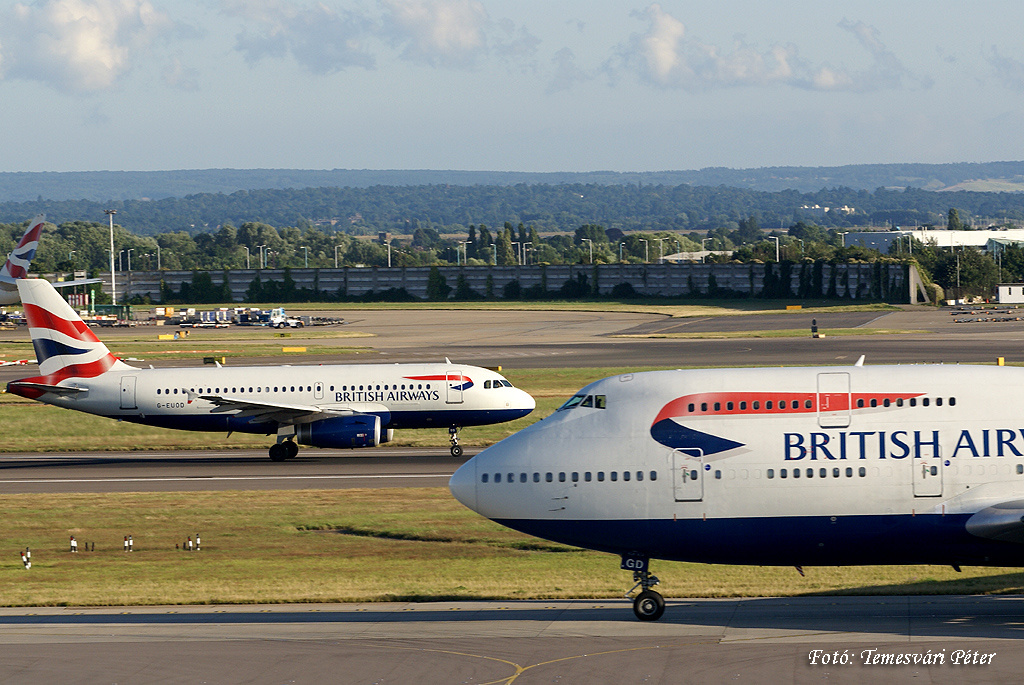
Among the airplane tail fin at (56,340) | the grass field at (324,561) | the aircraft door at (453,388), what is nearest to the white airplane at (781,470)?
the grass field at (324,561)

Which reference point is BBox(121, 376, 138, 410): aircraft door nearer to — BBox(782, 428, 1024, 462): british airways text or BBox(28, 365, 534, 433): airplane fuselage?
BBox(28, 365, 534, 433): airplane fuselage

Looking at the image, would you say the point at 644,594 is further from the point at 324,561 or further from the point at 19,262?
the point at 19,262

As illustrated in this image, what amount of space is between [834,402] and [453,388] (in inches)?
1240

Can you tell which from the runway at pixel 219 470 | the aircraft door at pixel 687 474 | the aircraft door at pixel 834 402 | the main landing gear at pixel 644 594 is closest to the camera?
the aircraft door at pixel 834 402

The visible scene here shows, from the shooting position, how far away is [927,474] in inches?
902

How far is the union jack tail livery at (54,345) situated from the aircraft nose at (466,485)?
34.3m

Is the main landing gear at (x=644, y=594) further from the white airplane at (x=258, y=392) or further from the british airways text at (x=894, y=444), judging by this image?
the white airplane at (x=258, y=392)

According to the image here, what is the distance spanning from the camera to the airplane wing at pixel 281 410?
5256cm

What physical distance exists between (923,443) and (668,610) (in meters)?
6.98

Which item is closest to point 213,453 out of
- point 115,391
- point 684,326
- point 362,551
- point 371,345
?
point 115,391

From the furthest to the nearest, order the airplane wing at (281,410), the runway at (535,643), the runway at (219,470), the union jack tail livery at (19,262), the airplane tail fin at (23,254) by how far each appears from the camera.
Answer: the union jack tail livery at (19,262) < the airplane tail fin at (23,254) < the airplane wing at (281,410) < the runway at (219,470) < the runway at (535,643)

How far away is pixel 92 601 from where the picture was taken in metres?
30.0

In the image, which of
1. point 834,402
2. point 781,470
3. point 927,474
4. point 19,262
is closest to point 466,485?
point 781,470

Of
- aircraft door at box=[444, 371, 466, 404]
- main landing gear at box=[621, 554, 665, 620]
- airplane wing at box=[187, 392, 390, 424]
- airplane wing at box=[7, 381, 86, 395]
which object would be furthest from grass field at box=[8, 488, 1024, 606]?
aircraft door at box=[444, 371, 466, 404]
